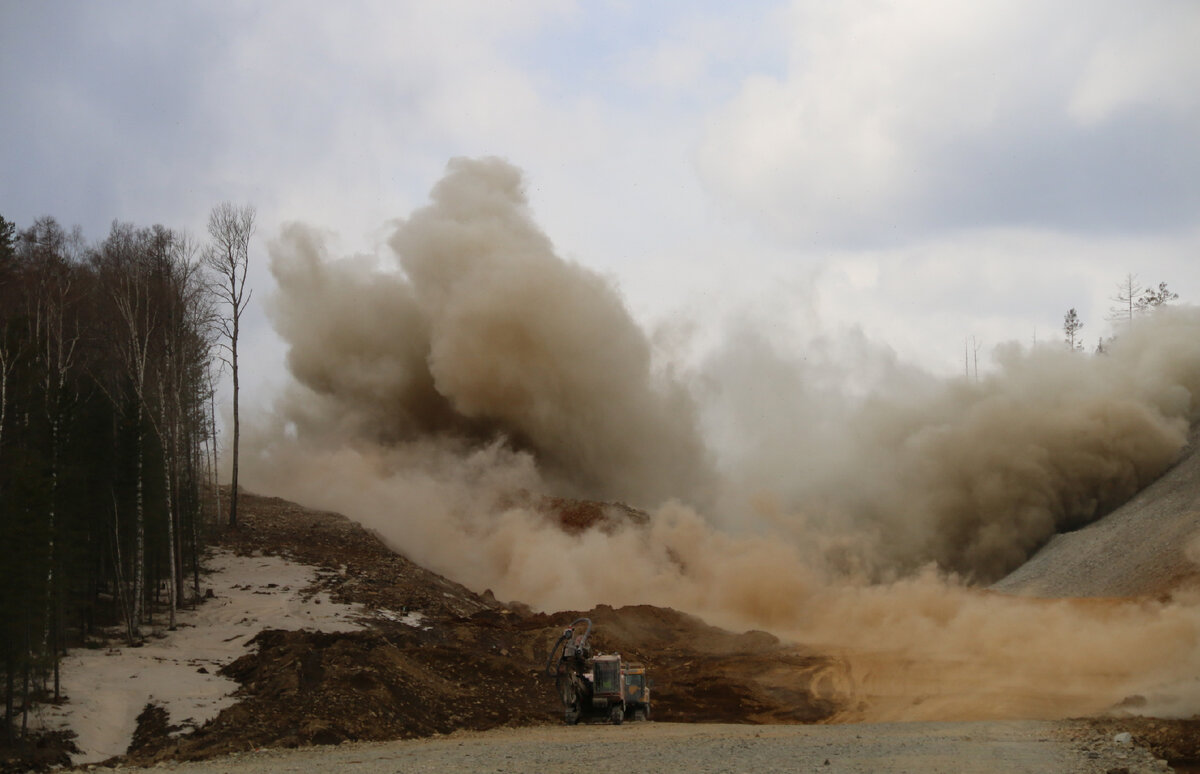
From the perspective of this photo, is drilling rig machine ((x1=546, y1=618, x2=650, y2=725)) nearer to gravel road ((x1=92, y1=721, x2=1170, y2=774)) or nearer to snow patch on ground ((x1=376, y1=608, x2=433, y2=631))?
gravel road ((x1=92, y1=721, x2=1170, y2=774))

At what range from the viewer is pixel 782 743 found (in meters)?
18.2

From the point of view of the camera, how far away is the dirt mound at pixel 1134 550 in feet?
100

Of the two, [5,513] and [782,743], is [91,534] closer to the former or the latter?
[5,513]

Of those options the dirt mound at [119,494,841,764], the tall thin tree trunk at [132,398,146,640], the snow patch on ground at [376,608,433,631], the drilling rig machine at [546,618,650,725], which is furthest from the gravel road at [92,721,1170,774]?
the tall thin tree trunk at [132,398,146,640]

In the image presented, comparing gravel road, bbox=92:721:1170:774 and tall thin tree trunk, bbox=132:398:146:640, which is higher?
tall thin tree trunk, bbox=132:398:146:640

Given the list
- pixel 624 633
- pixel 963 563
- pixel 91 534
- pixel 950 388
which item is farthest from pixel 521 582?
pixel 950 388

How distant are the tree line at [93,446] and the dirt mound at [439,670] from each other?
3.50 m

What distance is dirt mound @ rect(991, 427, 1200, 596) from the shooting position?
3055 cm

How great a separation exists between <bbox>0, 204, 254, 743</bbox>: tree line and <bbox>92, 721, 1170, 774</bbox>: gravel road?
4876 mm

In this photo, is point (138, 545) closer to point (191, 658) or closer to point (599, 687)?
point (191, 658)

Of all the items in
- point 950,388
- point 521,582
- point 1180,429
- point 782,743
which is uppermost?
point 950,388

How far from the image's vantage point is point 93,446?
88.3 feet

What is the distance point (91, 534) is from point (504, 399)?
95.0ft

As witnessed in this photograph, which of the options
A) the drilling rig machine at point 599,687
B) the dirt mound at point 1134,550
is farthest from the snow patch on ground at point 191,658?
the dirt mound at point 1134,550
